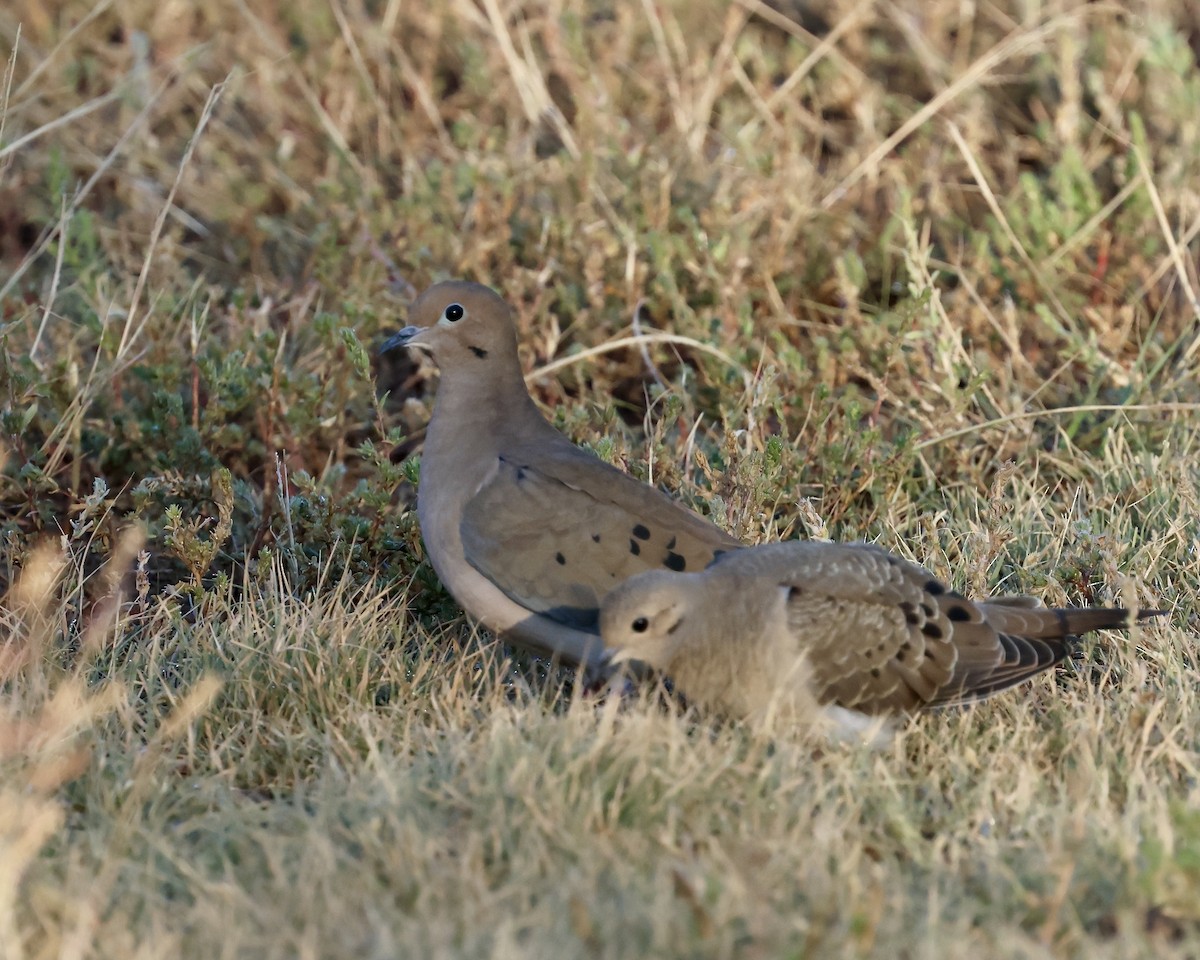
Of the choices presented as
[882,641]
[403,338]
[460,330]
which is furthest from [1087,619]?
[403,338]

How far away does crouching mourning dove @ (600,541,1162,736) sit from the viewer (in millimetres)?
3576

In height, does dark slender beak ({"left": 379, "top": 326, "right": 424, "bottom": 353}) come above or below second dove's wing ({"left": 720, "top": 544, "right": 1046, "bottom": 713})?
above

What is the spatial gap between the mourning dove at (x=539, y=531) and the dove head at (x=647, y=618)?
235mm

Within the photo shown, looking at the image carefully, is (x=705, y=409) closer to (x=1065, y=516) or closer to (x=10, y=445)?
(x=1065, y=516)

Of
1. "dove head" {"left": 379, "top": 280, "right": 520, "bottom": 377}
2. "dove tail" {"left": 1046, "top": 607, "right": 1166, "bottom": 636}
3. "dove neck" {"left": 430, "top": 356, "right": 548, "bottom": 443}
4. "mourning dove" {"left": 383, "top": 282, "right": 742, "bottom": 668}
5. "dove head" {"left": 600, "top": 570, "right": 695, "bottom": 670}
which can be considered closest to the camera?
"dove head" {"left": 600, "top": 570, "right": 695, "bottom": 670}

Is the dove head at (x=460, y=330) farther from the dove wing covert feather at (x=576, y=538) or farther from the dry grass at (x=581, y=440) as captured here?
the dove wing covert feather at (x=576, y=538)

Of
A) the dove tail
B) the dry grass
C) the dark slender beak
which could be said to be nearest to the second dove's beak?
the dry grass

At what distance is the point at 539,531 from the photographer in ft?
13.1

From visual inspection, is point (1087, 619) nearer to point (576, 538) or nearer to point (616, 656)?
point (616, 656)

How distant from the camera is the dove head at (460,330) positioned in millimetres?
4375

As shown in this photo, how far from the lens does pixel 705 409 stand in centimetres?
547

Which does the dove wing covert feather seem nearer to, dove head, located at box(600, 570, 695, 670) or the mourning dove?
the mourning dove

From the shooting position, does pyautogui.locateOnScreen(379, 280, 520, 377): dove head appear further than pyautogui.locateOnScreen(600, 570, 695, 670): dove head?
Yes

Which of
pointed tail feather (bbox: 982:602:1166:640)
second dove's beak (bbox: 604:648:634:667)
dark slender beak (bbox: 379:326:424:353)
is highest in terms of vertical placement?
dark slender beak (bbox: 379:326:424:353)
